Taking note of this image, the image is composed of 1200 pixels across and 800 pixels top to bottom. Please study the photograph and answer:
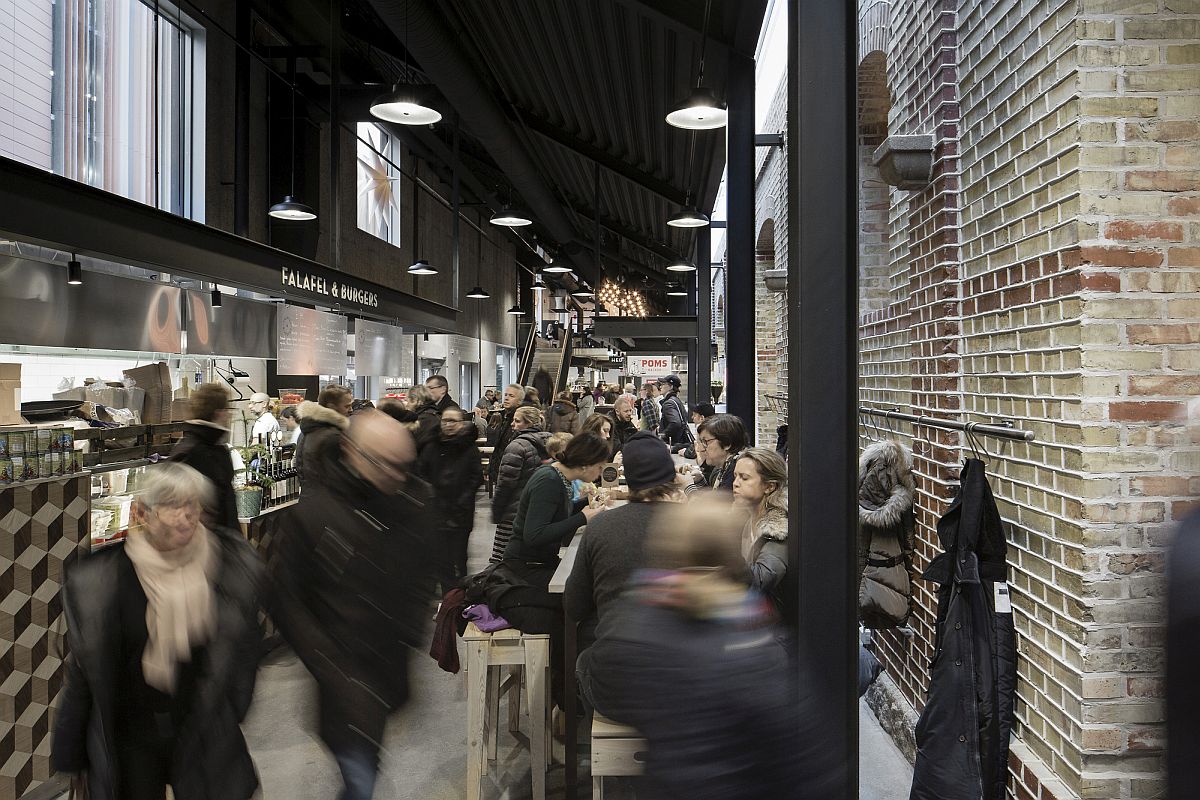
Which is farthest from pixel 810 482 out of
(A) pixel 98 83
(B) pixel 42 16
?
(A) pixel 98 83

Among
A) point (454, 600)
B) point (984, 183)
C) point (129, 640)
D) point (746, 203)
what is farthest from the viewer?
point (746, 203)

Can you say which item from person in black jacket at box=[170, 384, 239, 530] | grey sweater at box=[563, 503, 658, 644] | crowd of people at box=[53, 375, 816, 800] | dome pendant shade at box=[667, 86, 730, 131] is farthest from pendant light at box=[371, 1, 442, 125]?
grey sweater at box=[563, 503, 658, 644]

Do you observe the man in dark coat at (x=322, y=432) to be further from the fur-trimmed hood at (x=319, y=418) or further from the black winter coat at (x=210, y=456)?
the black winter coat at (x=210, y=456)

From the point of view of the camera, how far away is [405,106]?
20.7 feet

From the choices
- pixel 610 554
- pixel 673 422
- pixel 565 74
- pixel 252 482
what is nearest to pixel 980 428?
pixel 610 554

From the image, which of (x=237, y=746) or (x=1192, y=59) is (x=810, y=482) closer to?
(x=1192, y=59)

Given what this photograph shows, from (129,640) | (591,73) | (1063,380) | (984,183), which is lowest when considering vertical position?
(129,640)

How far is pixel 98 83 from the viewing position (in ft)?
20.9

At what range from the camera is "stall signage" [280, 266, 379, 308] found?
19.7ft

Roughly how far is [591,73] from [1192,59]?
6228 mm

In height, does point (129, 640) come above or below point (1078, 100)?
below

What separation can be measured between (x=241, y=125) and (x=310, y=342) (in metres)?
2.53

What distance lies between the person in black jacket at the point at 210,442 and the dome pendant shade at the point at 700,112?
3.38 metres

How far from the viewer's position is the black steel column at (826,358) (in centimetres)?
223
